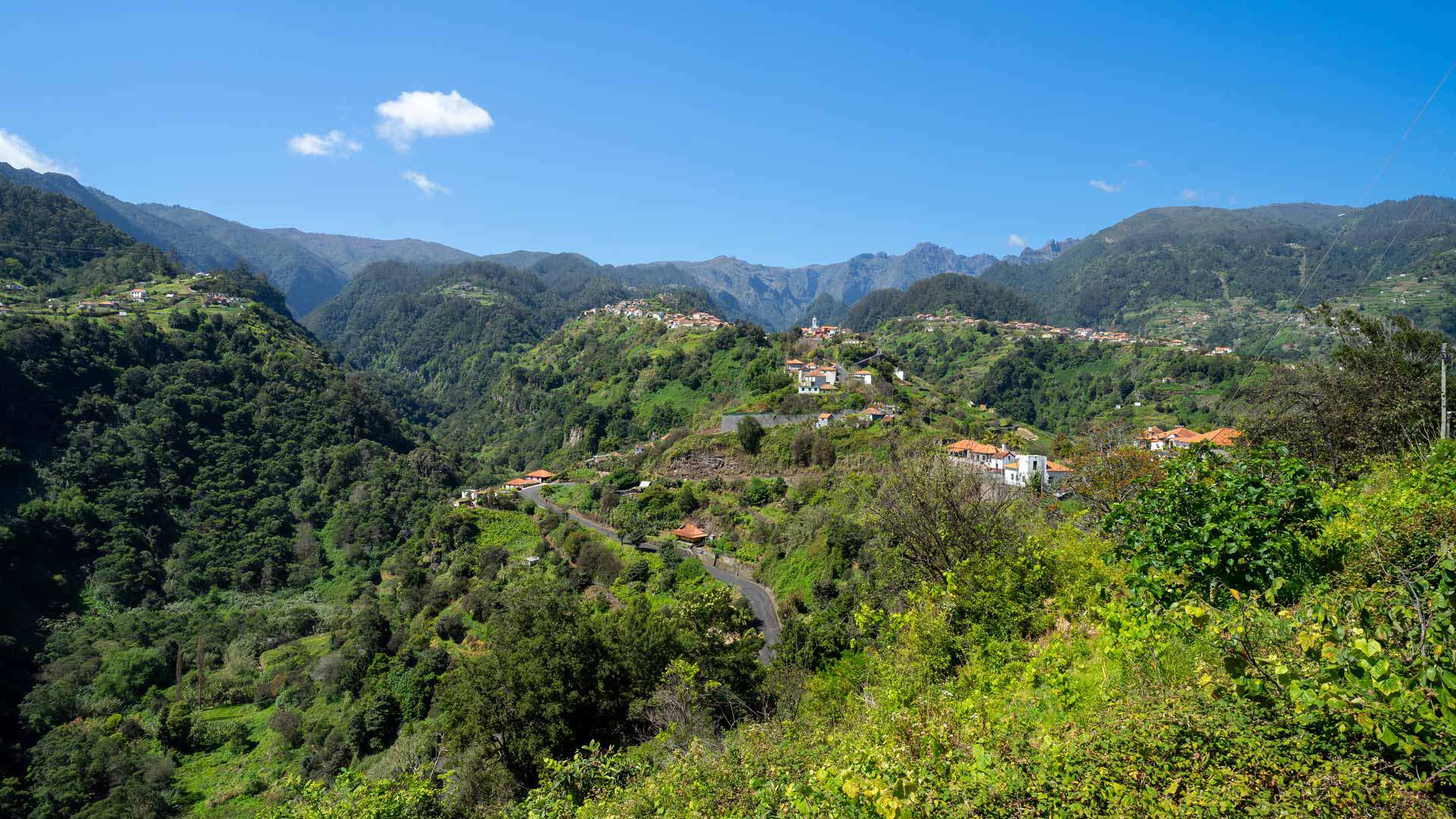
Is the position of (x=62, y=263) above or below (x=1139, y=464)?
above

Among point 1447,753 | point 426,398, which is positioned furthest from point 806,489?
point 426,398

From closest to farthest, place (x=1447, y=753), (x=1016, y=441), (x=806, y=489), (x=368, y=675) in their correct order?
(x=1447, y=753), (x=368, y=675), (x=806, y=489), (x=1016, y=441)

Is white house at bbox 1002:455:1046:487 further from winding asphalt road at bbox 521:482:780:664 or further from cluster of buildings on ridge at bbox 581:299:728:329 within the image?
cluster of buildings on ridge at bbox 581:299:728:329

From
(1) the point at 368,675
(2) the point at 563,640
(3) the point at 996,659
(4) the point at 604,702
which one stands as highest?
(3) the point at 996,659

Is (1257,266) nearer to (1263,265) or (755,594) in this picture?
(1263,265)

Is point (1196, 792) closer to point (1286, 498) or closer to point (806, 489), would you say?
point (1286, 498)

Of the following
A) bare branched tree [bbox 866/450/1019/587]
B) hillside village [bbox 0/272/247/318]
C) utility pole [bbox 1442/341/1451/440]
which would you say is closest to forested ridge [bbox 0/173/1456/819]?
bare branched tree [bbox 866/450/1019/587]

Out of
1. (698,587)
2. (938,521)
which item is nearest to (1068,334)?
(698,587)
